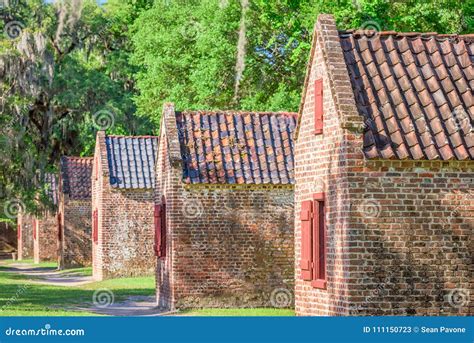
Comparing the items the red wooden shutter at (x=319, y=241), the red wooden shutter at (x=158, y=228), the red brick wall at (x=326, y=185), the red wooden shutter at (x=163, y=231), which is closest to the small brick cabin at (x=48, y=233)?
the red wooden shutter at (x=158, y=228)

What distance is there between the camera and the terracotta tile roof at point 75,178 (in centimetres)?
5219

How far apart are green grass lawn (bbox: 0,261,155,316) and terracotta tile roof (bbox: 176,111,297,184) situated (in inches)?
189

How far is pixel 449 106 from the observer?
59.6 feet

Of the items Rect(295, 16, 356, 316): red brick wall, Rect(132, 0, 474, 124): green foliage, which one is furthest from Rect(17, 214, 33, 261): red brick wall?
Rect(295, 16, 356, 316): red brick wall

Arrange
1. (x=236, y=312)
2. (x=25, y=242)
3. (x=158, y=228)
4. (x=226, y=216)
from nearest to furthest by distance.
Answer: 1. (x=236, y=312)
2. (x=226, y=216)
3. (x=158, y=228)
4. (x=25, y=242)

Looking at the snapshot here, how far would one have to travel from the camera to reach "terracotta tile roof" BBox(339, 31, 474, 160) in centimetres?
1753

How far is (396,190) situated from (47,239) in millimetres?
44010

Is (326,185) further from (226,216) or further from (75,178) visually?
(75,178)

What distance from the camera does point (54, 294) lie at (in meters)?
33.3

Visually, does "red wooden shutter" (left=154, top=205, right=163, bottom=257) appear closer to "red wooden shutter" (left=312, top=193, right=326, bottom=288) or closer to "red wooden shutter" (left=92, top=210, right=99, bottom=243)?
"red wooden shutter" (left=312, top=193, right=326, bottom=288)

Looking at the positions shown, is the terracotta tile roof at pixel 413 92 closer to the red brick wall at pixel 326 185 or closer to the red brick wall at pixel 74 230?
the red brick wall at pixel 326 185

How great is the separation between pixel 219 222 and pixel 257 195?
120cm

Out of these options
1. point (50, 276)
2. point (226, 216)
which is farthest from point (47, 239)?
point (226, 216)

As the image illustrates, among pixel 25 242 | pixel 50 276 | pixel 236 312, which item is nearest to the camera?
pixel 236 312
